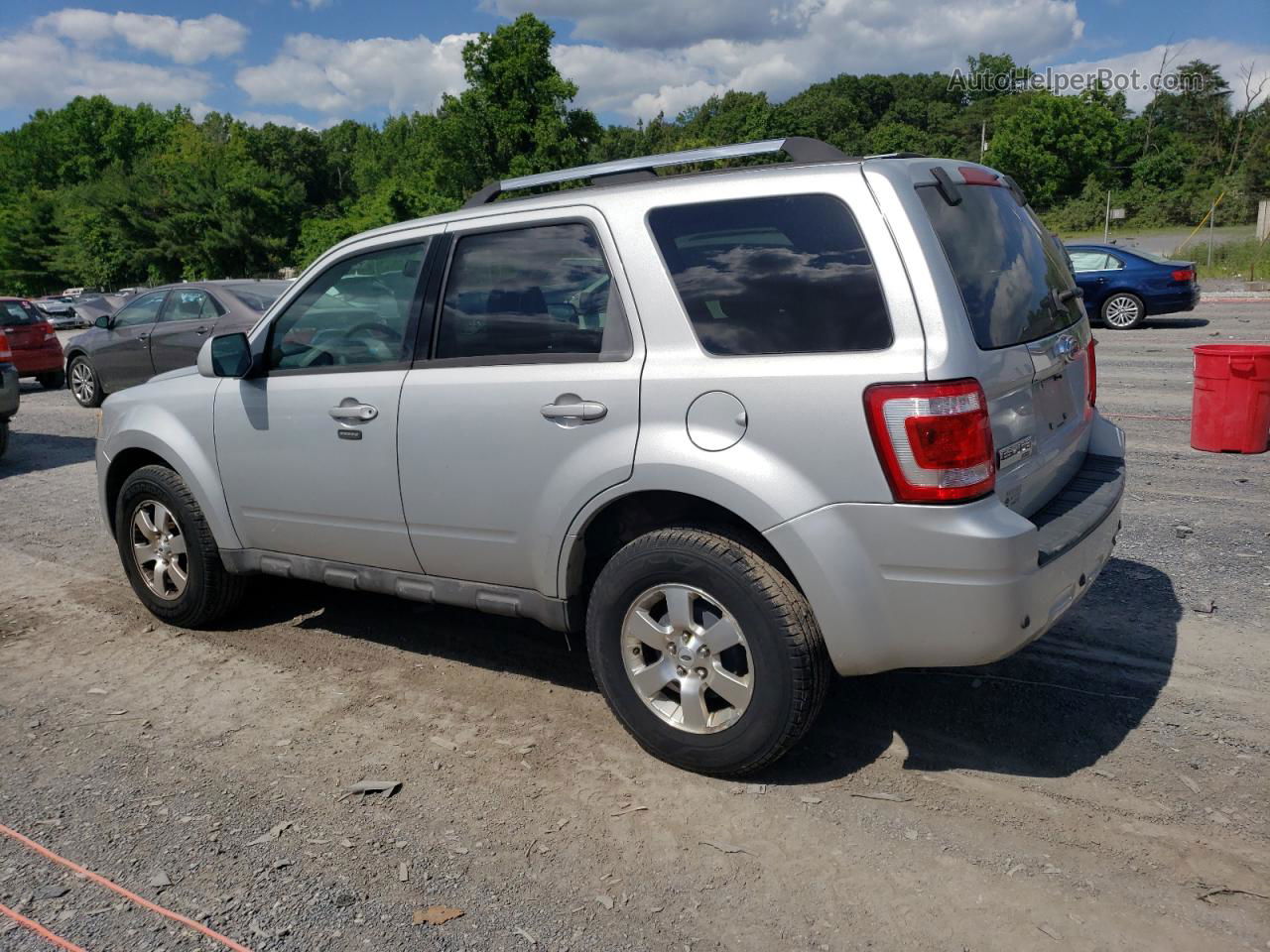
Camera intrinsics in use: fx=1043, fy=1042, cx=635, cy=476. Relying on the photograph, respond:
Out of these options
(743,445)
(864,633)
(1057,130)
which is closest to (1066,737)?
(864,633)

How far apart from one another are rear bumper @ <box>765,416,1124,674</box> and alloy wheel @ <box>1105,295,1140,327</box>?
A: 17.7m

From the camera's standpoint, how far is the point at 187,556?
5172 millimetres

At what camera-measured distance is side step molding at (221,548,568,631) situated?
13.0ft

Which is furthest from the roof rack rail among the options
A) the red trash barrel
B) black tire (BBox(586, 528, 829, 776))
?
the red trash barrel

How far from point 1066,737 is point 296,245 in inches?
2532

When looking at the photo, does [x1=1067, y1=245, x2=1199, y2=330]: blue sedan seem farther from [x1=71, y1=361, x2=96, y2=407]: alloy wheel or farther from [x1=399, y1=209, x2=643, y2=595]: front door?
[x1=399, y1=209, x2=643, y2=595]: front door

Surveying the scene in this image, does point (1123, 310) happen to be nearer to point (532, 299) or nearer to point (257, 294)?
point (257, 294)

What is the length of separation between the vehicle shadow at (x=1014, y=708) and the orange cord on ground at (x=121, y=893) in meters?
1.79

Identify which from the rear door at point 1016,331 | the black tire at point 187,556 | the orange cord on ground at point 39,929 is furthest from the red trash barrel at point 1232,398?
the orange cord on ground at point 39,929

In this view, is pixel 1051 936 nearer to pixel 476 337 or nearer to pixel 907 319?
pixel 907 319

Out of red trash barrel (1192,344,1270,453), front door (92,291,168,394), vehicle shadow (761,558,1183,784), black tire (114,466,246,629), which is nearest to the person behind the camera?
vehicle shadow (761,558,1183,784)

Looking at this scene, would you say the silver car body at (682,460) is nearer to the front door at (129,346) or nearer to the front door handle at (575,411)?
the front door handle at (575,411)

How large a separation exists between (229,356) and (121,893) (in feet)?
7.87

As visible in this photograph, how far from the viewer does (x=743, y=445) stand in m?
3.33
